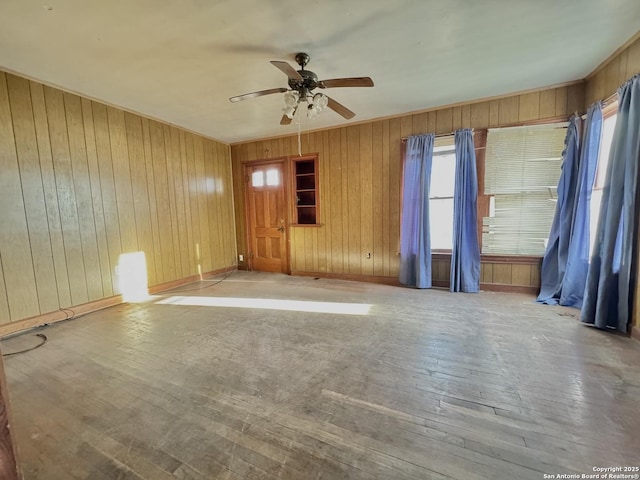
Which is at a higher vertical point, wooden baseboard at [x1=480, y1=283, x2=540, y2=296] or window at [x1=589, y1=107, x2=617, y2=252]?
window at [x1=589, y1=107, x2=617, y2=252]

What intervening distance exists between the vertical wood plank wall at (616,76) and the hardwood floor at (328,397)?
467 mm

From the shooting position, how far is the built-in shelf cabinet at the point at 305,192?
5.16 m

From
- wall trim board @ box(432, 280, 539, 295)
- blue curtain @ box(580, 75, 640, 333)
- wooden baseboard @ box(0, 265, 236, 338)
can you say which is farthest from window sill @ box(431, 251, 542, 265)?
wooden baseboard @ box(0, 265, 236, 338)

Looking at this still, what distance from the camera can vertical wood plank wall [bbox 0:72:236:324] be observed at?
2.91 m

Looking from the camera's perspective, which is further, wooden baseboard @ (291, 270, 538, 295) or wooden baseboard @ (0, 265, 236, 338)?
wooden baseboard @ (291, 270, 538, 295)

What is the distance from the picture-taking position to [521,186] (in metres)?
3.76

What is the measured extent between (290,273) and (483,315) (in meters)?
3.32

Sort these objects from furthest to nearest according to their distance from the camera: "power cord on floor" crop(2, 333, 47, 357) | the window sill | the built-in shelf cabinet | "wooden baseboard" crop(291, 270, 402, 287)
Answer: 1. the built-in shelf cabinet
2. "wooden baseboard" crop(291, 270, 402, 287)
3. the window sill
4. "power cord on floor" crop(2, 333, 47, 357)

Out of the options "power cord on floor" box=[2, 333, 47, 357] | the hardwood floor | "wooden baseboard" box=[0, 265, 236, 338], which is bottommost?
the hardwood floor

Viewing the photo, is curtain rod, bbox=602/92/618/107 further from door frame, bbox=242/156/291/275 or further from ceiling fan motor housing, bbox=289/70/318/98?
door frame, bbox=242/156/291/275

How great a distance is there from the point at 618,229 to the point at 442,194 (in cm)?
191

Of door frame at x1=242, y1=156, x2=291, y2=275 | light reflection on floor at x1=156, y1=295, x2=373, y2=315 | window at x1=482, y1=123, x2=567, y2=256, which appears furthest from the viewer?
door frame at x1=242, y1=156, x2=291, y2=275

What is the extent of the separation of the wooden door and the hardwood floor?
97.4 inches

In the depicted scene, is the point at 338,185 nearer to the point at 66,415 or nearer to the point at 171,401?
the point at 171,401
